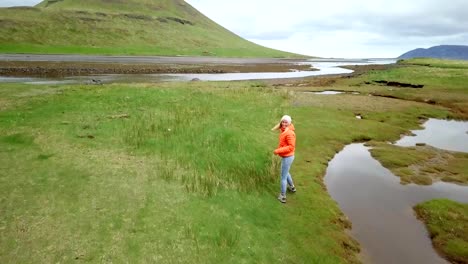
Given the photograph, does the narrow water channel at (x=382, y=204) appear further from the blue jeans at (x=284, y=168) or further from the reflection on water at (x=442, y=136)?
the reflection on water at (x=442, y=136)

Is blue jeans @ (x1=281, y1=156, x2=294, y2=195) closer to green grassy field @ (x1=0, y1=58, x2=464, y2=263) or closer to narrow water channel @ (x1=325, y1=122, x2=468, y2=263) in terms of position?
green grassy field @ (x1=0, y1=58, x2=464, y2=263)

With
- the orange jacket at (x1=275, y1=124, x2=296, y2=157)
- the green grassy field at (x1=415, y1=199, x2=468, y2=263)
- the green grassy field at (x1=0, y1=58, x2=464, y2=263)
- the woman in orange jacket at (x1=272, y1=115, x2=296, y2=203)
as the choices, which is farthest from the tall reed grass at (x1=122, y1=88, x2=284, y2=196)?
the green grassy field at (x1=415, y1=199, x2=468, y2=263)

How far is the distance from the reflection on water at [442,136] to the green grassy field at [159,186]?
2.34 meters

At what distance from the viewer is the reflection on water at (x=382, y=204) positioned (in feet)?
53.5

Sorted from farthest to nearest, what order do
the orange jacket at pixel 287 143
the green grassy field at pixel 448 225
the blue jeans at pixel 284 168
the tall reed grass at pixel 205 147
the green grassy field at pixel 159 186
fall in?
the tall reed grass at pixel 205 147, the blue jeans at pixel 284 168, the orange jacket at pixel 287 143, the green grassy field at pixel 448 225, the green grassy field at pixel 159 186

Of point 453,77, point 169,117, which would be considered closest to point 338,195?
point 169,117

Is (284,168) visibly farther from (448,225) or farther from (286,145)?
(448,225)

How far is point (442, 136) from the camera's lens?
122 ft

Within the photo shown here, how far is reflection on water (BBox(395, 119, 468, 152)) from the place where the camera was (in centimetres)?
3419

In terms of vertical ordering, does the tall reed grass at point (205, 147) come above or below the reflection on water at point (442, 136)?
above

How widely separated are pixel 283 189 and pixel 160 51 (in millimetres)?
188360

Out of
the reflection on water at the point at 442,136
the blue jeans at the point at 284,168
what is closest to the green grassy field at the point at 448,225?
the blue jeans at the point at 284,168

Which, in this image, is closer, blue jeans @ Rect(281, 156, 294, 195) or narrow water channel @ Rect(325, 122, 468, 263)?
narrow water channel @ Rect(325, 122, 468, 263)

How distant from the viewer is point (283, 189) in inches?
748
